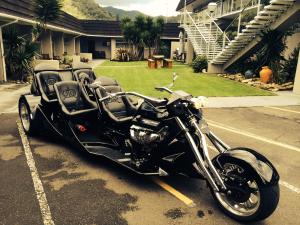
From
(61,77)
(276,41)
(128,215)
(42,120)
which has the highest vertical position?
(276,41)

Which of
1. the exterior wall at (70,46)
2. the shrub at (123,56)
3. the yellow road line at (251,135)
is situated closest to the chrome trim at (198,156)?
the yellow road line at (251,135)

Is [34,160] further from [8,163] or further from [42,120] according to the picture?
[42,120]

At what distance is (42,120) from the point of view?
20.9 ft

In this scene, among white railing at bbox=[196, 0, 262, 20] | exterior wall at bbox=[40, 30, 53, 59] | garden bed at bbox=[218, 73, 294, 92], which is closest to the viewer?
garden bed at bbox=[218, 73, 294, 92]

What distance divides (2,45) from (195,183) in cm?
1315

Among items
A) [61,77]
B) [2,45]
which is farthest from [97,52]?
[61,77]

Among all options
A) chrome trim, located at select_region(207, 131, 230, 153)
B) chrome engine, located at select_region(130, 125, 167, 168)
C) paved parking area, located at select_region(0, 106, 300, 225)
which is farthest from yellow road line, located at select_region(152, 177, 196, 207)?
chrome trim, located at select_region(207, 131, 230, 153)

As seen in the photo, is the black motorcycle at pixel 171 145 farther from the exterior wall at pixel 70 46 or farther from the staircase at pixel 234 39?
the exterior wall at pixel 70 46

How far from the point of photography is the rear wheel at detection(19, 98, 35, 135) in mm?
6722

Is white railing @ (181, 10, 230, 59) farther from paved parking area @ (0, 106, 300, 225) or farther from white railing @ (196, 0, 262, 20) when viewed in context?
paved parking area @ (0, 106, 300, 225)

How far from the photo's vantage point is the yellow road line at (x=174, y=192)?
13.7ft

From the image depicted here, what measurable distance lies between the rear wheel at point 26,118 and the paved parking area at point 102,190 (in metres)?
0.25

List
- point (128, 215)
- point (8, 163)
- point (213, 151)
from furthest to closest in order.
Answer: point (213, 151)
point (8, 163)
point (128, 215)

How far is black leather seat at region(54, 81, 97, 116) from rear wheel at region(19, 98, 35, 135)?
1061 millimetres
